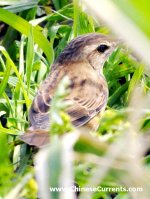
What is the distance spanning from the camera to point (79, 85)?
474cm

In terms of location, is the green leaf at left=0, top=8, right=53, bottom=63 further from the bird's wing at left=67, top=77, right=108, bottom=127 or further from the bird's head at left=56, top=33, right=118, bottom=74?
the bird's wing at left=67, top=77, right=108, bottom=127

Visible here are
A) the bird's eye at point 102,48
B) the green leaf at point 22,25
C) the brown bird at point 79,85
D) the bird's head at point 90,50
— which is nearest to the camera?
the brown bird at point 79,85

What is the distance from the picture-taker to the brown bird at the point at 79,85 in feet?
13.6

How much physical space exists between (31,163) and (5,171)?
2267mm

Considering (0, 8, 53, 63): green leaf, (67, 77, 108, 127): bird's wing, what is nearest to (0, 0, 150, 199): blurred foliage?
(0, 8, 53, 63): green leaf

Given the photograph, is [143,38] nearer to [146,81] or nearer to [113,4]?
[113,4]

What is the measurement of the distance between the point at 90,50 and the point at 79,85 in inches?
26.6

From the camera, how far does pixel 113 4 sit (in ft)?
4.80

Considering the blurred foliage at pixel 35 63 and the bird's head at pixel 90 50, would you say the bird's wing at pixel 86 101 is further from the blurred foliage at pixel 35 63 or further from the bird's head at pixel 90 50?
the bird's head at pixel 90 50

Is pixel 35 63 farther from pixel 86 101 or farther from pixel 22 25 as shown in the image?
pixel 86 101

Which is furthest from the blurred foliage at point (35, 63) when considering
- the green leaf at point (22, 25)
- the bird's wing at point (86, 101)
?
the bird's wing at point (86, 101)

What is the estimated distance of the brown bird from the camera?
414cm

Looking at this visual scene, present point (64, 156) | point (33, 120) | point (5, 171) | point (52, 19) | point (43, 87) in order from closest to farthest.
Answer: point (64, 156) → point (5, 171) → point (33, 120) → point (43, 87) → point (52, 19)

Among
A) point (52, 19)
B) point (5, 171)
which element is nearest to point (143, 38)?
point (5, 171)
